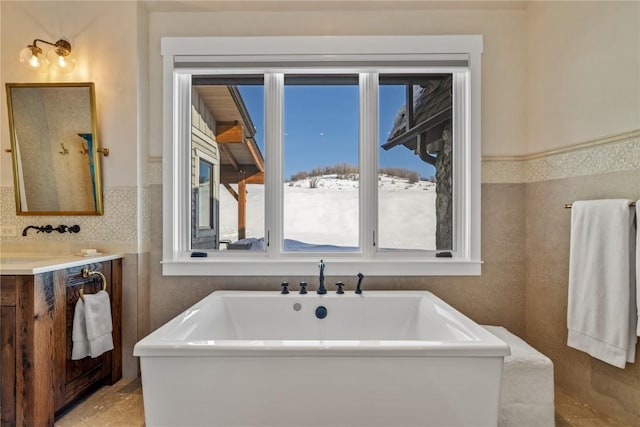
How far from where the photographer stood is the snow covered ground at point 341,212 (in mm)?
2479

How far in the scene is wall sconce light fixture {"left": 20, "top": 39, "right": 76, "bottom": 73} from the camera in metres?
2.20

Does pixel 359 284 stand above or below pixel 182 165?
below

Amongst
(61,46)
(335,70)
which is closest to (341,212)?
(335,70)

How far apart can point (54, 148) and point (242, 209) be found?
125cm

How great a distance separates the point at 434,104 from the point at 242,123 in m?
1.33

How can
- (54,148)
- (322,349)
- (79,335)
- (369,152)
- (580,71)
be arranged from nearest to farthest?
(322,349), (79,335), (580,71), (54,148), (369,152)

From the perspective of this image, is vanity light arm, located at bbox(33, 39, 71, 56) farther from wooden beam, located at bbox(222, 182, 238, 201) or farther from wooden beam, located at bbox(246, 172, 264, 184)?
wooden beam, located at bbox(246, 172, 264, 184)

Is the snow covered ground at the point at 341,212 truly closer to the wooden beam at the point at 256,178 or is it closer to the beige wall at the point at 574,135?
the wooden beam at the point at 256,178

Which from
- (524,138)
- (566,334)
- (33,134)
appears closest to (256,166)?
(33,134)

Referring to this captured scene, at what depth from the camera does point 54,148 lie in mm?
2314

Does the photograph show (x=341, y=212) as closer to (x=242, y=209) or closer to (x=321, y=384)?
(x=242, y=209)

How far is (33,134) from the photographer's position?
231 centimetres

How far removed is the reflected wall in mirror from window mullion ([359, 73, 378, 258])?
1.72 meters

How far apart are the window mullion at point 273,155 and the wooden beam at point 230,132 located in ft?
0.66
